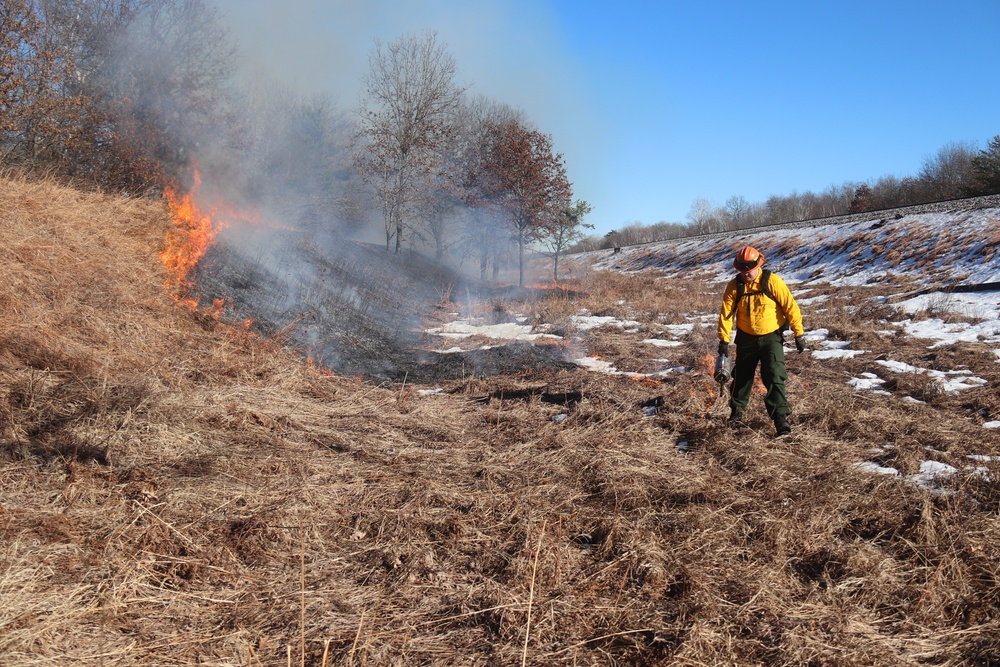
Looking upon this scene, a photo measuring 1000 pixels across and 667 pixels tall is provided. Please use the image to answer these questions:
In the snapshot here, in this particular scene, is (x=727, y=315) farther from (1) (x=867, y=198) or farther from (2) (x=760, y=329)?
(1) (x=867, y=198)

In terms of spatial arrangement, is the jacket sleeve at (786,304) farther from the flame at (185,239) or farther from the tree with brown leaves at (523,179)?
the tree with brown leaves at (523,179)

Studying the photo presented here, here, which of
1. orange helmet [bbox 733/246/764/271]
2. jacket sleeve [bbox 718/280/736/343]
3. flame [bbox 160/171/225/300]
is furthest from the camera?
flame [bbox 160/171/225/300]

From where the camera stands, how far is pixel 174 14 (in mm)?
13125

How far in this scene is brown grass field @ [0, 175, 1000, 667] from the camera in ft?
7.11

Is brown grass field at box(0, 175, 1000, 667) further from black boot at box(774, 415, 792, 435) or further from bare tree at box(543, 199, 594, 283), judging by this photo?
bare tree at box(543, 199, 594, 283)

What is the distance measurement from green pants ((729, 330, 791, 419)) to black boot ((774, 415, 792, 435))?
3 cm

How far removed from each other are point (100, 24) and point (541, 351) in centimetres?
1248

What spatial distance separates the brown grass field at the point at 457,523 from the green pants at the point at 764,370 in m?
0.26

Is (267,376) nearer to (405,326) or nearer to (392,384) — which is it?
(392,384)

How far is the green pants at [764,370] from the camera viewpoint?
15.1ft

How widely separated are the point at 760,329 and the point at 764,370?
1.19ft

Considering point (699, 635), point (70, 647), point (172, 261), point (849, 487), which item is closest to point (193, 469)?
point (70, 647)

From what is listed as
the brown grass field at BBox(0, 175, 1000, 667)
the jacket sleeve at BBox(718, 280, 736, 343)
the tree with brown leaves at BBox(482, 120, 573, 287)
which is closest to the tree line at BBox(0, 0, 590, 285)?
the tree with brown leaves at BBox(482, 120, 573, 287)

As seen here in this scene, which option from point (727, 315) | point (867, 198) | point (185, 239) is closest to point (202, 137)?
point (185, 239)
